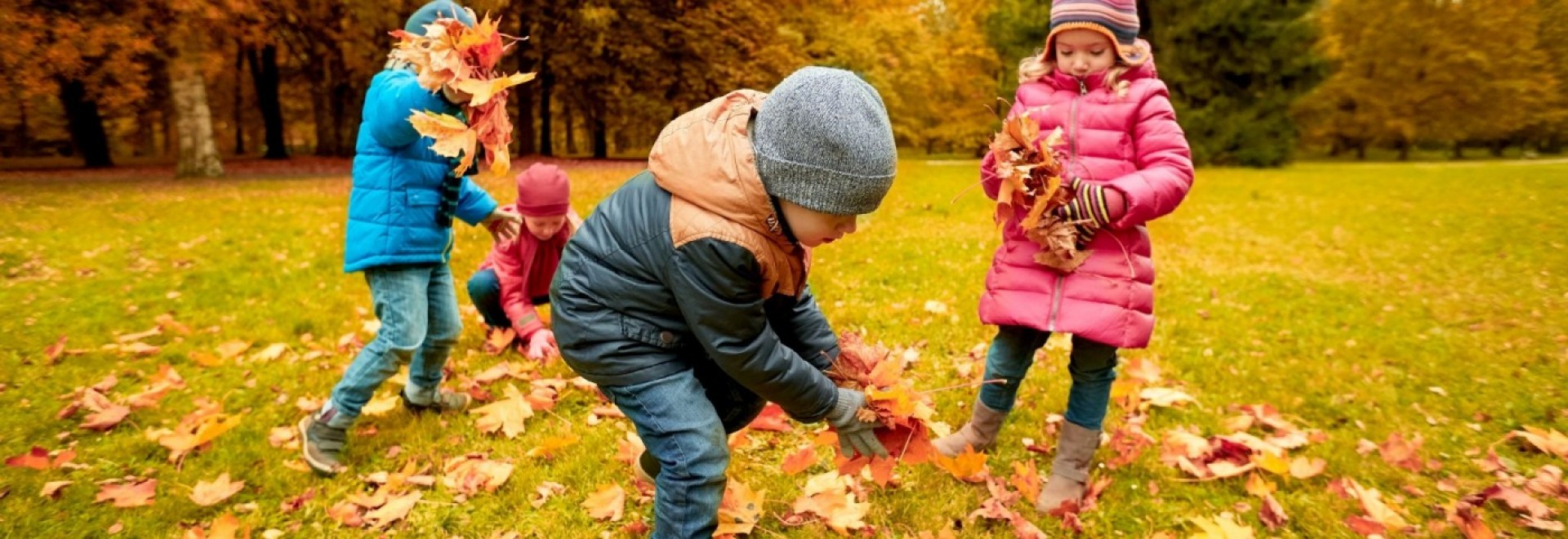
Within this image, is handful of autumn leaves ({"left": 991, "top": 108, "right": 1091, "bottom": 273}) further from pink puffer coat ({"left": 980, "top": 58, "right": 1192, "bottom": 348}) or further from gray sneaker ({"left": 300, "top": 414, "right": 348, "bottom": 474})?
gray sneaker ({"left": 300, "top": 414, "right": 348, "bottom": 474})

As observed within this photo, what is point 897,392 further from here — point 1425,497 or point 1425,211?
point 1425,211

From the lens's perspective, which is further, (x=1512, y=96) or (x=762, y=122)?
(x=1512, y=96)

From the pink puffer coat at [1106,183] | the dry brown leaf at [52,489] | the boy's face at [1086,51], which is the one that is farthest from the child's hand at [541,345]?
the boy's face at [1086,51]

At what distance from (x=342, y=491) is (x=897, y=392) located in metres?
2.24

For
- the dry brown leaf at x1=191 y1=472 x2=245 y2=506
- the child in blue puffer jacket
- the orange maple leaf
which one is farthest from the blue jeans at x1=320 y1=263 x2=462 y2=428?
the orange maple leaf

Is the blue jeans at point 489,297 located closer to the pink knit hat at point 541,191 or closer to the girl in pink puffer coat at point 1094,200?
the pink knit hat at point 541,191

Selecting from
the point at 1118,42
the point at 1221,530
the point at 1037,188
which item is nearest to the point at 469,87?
the point at 1037,188

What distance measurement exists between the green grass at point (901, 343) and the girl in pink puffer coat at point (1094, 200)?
0.43 m

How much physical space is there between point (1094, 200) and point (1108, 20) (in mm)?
582

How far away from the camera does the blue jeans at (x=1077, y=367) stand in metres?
2.96

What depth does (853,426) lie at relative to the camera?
2.23m

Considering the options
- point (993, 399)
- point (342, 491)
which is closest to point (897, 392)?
point (993, 399)

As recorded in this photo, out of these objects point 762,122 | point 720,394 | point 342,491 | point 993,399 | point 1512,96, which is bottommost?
point 342,491

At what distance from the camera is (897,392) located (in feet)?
7.36
